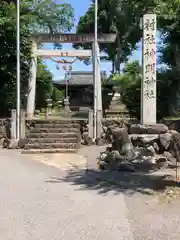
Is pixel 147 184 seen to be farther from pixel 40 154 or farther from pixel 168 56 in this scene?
pixel 168 56

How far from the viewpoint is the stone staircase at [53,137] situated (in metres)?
14.5

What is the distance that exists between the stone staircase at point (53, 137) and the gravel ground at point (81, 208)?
4353mm

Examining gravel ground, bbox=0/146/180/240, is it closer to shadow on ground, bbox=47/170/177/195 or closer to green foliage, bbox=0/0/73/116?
shadow on ground, bbox=47/170/177/195

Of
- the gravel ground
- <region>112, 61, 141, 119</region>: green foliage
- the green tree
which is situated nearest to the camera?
the gravel ground

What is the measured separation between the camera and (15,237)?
17.4 feet

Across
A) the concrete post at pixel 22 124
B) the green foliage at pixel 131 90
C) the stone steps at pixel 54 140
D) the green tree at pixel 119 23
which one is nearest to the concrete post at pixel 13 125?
the concrete post at pixel 22 124

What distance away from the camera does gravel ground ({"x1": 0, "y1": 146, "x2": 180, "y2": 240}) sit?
549cm

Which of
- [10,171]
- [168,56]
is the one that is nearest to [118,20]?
[168,56]

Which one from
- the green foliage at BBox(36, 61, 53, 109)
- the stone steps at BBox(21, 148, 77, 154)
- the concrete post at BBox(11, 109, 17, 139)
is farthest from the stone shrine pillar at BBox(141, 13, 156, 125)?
the green foliage at BBox(36, 61, 53, 109)

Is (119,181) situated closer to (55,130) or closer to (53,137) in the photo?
(53,137)

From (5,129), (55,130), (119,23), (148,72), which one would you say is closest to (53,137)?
(55,130)

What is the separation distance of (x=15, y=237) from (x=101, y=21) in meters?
33.8

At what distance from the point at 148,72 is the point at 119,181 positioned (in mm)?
5055

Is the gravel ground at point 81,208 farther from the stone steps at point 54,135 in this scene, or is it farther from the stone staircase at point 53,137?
the stone steps at point 54,135
